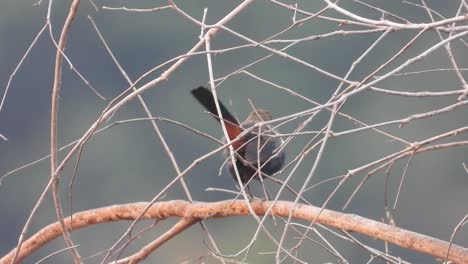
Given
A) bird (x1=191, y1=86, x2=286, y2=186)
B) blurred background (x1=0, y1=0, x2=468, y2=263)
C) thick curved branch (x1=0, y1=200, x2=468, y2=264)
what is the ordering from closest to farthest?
1. thick curved branch (x1=0, y1=200, x2=468, y2=264)
2. bird (x1=191, y1=86, x2=286, y2=186)
3. blurred background (x1=0, y1=0, x2=468, y2=263)

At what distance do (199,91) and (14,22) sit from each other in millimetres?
2965

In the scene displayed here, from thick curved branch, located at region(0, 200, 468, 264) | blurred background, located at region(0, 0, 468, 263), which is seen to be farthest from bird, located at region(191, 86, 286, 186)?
blurred background, located at region(0, 0, 468, 263)

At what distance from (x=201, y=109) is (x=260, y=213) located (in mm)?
2425

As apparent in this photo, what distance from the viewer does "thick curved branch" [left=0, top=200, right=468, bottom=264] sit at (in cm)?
213

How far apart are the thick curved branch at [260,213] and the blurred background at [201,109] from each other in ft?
6.24

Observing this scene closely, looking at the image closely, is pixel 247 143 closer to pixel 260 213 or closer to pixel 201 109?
pixel 260 213

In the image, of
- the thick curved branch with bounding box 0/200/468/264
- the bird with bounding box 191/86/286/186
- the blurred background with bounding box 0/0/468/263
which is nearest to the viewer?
the thick curved branch with bounding box 0/200/468/264

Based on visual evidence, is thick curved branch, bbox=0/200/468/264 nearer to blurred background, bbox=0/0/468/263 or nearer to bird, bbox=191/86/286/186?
bird, bbox=191/86/286/186

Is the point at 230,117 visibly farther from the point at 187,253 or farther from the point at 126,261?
the point at 187,253

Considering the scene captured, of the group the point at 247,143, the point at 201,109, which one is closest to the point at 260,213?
the point at 247,143

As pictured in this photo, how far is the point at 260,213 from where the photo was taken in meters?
2.77

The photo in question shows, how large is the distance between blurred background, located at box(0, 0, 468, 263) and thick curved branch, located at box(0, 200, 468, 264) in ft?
6.24

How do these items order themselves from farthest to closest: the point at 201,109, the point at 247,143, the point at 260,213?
the point at 201,109
the point at 260,213
the point at 247,143

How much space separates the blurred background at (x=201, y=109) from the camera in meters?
5.00
